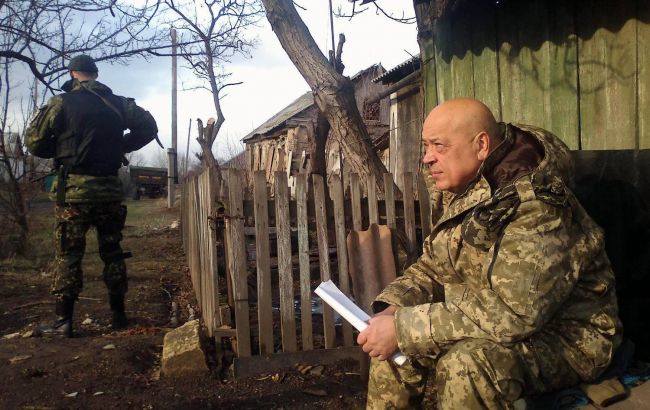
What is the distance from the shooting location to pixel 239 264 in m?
3.82

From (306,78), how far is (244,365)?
100 inches

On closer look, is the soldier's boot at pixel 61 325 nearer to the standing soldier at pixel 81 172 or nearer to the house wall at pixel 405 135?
the standing soldier at pixel 81 172

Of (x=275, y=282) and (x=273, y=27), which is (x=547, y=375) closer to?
(x=275, y=282)

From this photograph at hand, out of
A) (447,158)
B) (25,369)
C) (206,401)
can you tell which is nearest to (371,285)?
(206,401)

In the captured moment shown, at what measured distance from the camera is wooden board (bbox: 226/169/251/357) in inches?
149

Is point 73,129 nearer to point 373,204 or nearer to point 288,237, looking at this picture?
point 288,237

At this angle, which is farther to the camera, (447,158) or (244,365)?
(244,365)

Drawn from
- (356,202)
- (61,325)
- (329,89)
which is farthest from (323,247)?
(61,325)

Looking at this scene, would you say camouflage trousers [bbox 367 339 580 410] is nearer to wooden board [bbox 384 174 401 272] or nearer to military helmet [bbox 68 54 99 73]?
wooden board [bbox 384 174 401 272]

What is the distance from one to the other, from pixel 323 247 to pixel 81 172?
2.25 meters

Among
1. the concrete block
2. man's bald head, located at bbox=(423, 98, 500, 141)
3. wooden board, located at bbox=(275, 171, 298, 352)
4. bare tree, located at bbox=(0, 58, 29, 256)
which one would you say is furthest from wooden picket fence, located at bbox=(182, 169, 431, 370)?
bare tree, located at bbox=(0, 58, 29, 256)

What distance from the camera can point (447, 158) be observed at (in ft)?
7.04

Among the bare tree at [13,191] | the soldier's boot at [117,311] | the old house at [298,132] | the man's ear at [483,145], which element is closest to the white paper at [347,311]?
the man's ear at [483,145]

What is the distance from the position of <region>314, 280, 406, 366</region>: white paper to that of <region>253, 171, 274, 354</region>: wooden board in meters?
1.57
